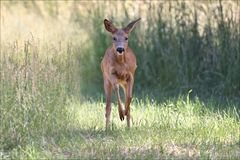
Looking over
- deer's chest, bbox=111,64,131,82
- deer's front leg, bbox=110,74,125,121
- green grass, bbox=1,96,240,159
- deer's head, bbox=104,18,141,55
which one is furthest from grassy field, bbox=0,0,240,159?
deer's head, bbox=104,18,141,55

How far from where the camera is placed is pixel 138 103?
11.8m

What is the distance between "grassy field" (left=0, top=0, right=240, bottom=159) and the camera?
347 inches

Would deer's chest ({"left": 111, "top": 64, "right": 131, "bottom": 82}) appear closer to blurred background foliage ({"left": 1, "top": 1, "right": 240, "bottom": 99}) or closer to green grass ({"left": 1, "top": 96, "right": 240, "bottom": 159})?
green grass ({"left": 1, "top": 96, "right": 240, "bottom": 159})

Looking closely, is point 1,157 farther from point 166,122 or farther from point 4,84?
point 166,122

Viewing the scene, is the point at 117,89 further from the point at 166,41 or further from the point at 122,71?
the point at 166,41

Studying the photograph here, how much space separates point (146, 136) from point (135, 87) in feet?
19.4

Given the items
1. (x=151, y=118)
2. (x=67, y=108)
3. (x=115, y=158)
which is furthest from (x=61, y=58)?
(x=115, y=158)

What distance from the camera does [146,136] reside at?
9227 millimetres

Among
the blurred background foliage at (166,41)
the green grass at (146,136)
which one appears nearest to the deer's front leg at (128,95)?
the green grass at (146,136)

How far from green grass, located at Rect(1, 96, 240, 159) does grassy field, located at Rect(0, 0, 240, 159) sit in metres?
0.01

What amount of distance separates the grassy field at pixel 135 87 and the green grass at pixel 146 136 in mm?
13

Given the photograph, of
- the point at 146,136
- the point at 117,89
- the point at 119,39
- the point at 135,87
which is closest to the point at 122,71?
the point at 117,89

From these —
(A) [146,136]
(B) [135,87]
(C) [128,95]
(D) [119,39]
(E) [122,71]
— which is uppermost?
(D) [119,39]

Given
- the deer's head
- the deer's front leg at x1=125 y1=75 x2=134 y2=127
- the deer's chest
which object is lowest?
Answer: the deer's front leg at x1=125 y1=75 x2=134 y2=127
